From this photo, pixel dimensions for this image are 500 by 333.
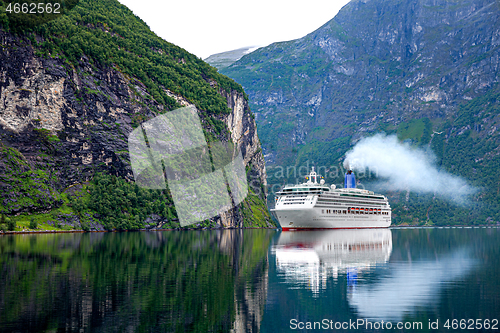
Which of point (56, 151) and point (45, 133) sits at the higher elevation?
point (45, 133)

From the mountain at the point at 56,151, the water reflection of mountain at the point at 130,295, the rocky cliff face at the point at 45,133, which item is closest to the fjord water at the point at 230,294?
the water reflection of mountain at the point at 130,295

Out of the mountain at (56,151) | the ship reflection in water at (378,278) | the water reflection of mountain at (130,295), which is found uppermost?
the mountain at (56,151)

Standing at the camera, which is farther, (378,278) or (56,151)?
(56,151)

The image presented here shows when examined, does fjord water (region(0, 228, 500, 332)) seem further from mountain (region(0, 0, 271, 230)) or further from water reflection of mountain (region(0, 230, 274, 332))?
mountain (region(0, 0, 271, 230))

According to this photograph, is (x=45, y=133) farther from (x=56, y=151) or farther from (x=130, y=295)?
(x=130, y=295)

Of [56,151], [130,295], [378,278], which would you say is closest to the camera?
[130,295]

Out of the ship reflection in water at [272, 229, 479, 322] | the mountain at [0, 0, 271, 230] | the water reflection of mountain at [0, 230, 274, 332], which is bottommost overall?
the ship reflection in water at [272, 229, 479, 322]

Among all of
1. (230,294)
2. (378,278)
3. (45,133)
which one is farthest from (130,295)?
(45,133)

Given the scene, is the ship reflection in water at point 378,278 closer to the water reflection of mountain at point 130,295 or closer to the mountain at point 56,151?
the water reflection of mountain at point 130,295

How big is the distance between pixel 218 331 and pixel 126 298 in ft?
33.2

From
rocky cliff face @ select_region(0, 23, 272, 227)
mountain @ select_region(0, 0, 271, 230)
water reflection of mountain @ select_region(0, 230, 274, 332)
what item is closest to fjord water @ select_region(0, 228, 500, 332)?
water reflection of mountain @ select_region(0, 230, 274, 332)

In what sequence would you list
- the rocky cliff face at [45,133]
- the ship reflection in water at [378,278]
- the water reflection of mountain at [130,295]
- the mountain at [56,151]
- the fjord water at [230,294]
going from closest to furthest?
the water reflection of mountain at [130,295]
the fjord water at [230,294]
the ship reflection in water at [378,278]
the mountain at [56,151]
the rocky cliff face at [45,133]

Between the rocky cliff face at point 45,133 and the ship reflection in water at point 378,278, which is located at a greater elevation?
the rocky cliff face at point 45,133

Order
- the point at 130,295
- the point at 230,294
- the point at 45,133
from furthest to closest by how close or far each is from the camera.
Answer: the point at 45,133 → the point at 230,294 → the point at 130,295
